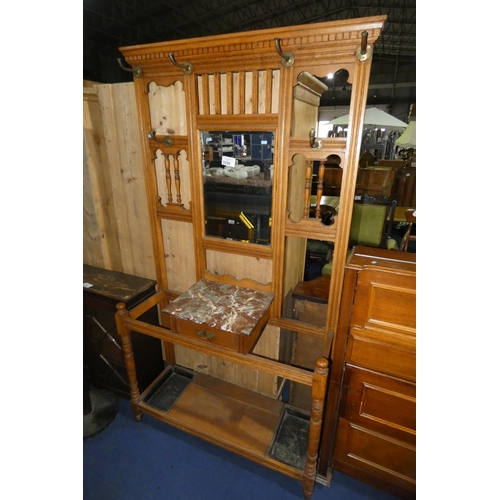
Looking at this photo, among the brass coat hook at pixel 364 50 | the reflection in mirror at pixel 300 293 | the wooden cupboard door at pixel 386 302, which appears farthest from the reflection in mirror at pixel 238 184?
the wooden cupboard door at pixel 386 302

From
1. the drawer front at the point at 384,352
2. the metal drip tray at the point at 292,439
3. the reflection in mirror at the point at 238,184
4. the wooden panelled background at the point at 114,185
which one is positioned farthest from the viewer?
the wooden panelled background at the point at 114,185

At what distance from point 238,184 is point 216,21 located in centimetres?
769

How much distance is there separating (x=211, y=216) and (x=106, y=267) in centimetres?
101

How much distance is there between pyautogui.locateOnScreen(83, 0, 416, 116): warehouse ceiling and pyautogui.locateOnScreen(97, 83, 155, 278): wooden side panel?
206 inches

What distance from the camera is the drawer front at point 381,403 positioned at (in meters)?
1.16

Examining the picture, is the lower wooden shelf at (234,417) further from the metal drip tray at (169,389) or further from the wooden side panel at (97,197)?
the wooden side panel at (97,197)

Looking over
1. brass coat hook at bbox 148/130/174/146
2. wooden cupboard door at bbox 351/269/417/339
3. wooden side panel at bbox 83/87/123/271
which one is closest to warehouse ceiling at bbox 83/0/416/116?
wooden side panel at bbox 83/87/123/271

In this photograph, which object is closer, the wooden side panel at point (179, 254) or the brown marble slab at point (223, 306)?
the brown marble slab at point (223, 306)

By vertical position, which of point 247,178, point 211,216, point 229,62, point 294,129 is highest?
point 229,62

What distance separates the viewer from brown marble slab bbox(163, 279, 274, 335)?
4.26 ft

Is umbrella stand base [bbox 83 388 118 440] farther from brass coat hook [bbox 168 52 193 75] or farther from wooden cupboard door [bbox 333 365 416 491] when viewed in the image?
brass coat hook [bbox 168 52 193 75]

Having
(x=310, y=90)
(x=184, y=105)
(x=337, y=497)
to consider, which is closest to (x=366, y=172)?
(x=310, y=90)
